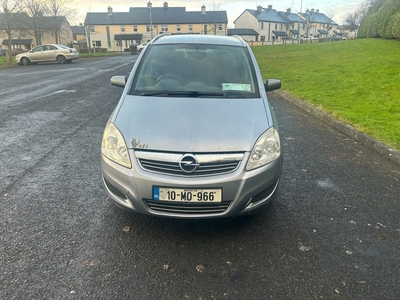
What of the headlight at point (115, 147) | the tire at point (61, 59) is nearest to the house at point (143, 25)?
the tire at point (61, 59)

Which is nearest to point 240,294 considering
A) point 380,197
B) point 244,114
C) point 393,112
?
point 244,114

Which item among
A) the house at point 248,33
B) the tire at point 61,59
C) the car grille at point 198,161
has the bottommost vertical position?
the tire at point 61,59

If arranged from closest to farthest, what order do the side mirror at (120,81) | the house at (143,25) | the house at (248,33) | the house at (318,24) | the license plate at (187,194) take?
the license plate at (187,194) → the side mirror at (120,81) → the house at (143,25) → the house at (248,33) → the house at (318,24)

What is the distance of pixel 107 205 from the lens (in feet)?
11.0

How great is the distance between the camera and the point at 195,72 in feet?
12.6

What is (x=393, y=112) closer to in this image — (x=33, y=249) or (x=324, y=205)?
(x=324, y=205)

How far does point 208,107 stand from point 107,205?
1494 mm

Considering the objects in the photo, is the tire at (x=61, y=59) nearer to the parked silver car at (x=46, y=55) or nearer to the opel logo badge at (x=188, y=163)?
the parked silver car at (x=46, y=55)

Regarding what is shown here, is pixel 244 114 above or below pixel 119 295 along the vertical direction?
above

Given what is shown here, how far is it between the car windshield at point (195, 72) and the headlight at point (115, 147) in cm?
76

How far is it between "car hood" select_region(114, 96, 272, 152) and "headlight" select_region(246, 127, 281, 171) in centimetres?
5

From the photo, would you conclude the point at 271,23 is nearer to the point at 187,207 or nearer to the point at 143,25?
the point at 143,25

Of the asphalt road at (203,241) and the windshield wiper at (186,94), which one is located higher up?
the windshield wiper at (186,94)

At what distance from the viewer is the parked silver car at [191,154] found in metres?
2.56
